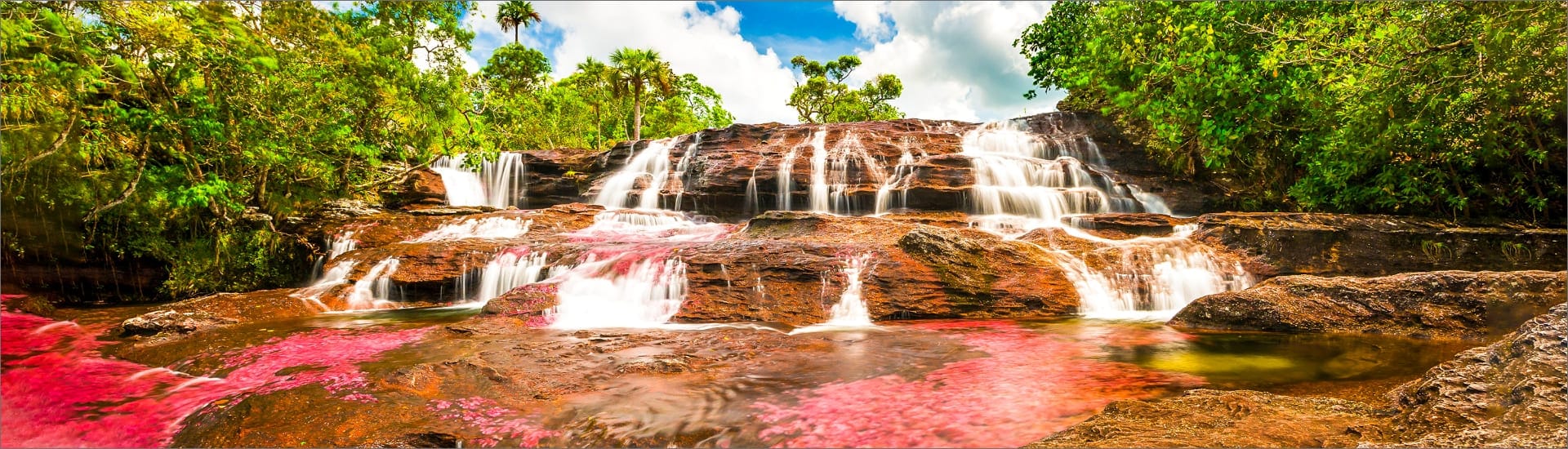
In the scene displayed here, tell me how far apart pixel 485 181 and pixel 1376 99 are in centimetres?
2391

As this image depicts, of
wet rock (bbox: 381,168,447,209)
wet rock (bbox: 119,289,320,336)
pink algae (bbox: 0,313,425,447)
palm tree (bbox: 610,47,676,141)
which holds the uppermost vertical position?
palm tree (bbox: 610,47,676,141)

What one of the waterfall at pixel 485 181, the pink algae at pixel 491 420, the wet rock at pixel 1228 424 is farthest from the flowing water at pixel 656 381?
the waterfall at pixel 485 181

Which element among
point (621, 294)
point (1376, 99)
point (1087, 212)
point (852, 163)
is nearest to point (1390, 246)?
point (1376, 99)

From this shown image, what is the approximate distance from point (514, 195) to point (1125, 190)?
20712 millimetres

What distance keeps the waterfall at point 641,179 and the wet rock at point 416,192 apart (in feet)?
16.9

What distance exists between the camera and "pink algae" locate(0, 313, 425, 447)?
3.92 metres

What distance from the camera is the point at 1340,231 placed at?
9266 millimetres

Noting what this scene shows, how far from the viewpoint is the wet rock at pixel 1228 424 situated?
109 inches

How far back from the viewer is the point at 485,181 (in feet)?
68.7

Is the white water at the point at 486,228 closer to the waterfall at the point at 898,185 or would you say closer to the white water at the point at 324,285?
the white water at the point at 324,285

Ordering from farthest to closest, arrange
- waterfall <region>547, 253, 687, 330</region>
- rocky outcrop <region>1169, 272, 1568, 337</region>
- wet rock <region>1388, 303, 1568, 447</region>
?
waterfall <region>547, 253, 687, 330</region>, rocky outcrop <region>1169, 272, 1568, 337</region>, wet rock <region>1388, 303, 1568, 447</region>

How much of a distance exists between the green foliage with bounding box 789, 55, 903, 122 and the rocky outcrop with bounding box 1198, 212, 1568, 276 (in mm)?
34197

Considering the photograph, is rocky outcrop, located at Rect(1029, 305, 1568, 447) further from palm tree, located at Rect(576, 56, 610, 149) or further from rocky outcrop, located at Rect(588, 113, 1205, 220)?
palm tree, located at Rect(576, 56, 610, 149)

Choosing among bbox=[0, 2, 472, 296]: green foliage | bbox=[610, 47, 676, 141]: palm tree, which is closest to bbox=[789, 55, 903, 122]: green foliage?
bbox=[610, 47, 676, 141]: palm tree
